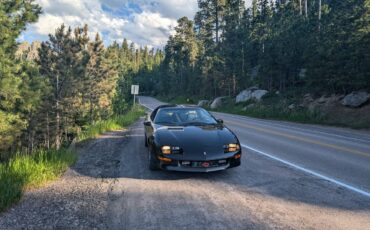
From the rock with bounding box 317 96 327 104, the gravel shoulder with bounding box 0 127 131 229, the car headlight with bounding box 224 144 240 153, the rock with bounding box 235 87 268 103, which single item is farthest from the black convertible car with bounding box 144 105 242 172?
the rock with bounding box 235 87 268 103

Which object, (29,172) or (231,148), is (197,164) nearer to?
(231,148)

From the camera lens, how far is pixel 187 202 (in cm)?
A: 483

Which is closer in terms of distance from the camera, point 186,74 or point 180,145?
point 180,145

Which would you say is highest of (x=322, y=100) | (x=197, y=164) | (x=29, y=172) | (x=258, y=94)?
(x=258, y=94)

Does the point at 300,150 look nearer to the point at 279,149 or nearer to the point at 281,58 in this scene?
the point at 279,149

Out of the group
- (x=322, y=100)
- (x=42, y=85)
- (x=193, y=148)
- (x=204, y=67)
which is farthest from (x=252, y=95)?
(x=193, y=148)

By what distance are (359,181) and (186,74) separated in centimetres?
6511

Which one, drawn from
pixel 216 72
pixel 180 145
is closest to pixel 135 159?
pixel 180 145

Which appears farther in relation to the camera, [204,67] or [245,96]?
[204,67]

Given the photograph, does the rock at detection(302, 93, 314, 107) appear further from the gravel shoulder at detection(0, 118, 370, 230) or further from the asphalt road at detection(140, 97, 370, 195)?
the gravel shoulder at detection(0, 118, 370, 230)

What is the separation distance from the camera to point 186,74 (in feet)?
231

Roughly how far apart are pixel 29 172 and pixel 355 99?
2095 centimetres

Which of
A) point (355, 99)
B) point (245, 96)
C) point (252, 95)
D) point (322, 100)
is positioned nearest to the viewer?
point (355, 99)

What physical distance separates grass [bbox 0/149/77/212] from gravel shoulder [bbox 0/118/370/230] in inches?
6.6
